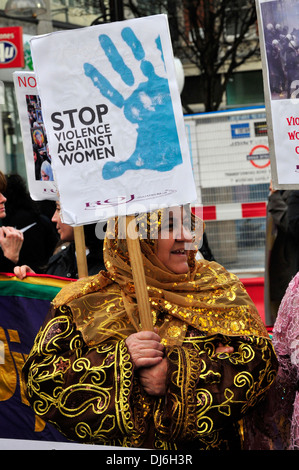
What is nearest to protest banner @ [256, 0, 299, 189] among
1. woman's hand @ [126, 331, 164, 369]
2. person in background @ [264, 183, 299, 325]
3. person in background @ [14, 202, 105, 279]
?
woman's hand @ [126, 331, 164, 369]

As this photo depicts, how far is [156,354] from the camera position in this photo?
2.74 metres

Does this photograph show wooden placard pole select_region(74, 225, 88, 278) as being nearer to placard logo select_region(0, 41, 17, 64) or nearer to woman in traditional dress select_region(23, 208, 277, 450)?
woman in traditional dress select_region(23, 208, 277, 450)

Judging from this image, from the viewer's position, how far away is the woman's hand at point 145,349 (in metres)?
2.72

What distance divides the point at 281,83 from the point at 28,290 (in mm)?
1841

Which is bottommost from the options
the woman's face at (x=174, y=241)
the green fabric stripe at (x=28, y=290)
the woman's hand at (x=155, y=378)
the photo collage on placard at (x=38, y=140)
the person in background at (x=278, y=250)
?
the person in background at (x=278, y=250)

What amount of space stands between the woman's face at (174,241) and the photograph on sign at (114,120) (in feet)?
0.58

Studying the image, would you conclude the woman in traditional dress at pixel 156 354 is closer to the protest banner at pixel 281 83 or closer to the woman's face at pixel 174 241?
the woman's face at pixel 174 241

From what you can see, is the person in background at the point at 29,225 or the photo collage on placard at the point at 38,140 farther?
the person in background at the point at 29,225

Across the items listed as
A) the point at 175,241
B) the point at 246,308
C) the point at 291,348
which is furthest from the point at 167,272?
the point at 291,348

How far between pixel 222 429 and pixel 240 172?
6445mm

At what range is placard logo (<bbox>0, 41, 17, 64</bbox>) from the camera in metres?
8.72

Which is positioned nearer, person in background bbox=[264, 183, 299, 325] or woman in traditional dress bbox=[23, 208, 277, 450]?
woman in traditional dress bbox=[23, 208, 277, 450]

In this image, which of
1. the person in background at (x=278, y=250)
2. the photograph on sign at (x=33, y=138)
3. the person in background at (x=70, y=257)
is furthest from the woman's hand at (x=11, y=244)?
the person in background at (x=278, y=250)

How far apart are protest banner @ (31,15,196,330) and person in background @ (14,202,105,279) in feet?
4.83
